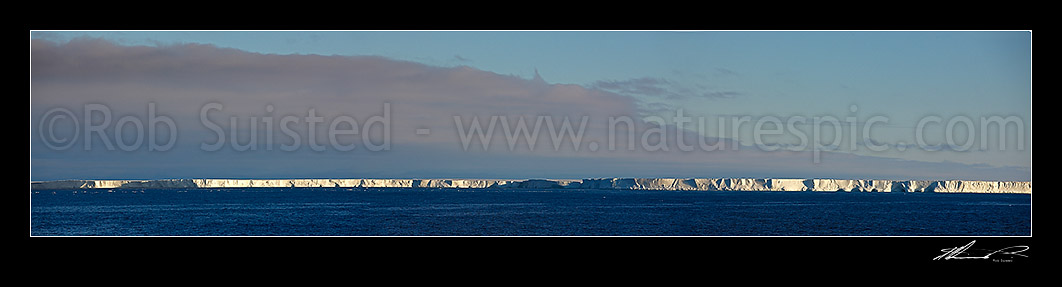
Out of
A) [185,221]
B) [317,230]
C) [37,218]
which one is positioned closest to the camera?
[317,230]
